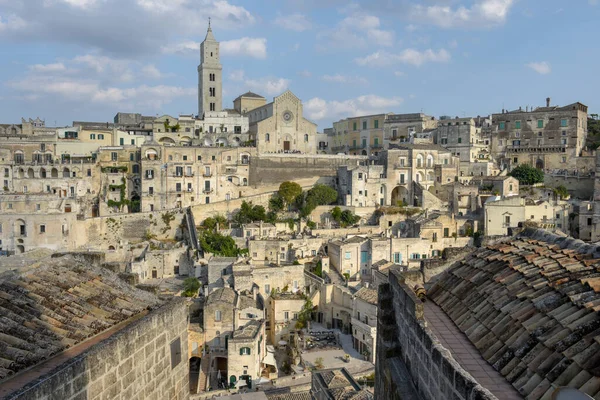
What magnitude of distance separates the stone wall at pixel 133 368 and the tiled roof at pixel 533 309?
3.52m

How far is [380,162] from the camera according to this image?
161ft

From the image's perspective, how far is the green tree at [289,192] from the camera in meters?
43.8

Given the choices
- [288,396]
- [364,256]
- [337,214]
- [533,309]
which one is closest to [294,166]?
[337,214]

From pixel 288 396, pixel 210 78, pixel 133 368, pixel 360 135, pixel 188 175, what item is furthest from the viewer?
pixel 210 78

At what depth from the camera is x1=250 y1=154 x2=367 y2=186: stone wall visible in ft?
158

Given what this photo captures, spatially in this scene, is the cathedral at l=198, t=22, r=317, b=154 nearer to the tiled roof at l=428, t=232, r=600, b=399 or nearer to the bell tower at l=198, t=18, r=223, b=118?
the bell tower at l=198, t=18, r=223, b=118

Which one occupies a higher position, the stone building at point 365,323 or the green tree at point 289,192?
the green tree at point 289,192

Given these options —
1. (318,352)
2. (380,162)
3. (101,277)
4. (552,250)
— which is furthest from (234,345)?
(380,162)

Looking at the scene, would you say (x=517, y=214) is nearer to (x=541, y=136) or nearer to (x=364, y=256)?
(x=364, y=256)

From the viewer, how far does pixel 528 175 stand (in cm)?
4831

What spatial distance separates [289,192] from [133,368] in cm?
3813

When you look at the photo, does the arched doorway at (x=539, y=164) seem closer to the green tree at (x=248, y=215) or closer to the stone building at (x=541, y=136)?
the stone building at (x=541, y=136)

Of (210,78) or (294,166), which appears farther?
(210,78)

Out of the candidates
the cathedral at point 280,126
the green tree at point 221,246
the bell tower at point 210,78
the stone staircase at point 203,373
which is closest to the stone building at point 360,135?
the cathedral at point 280,126
